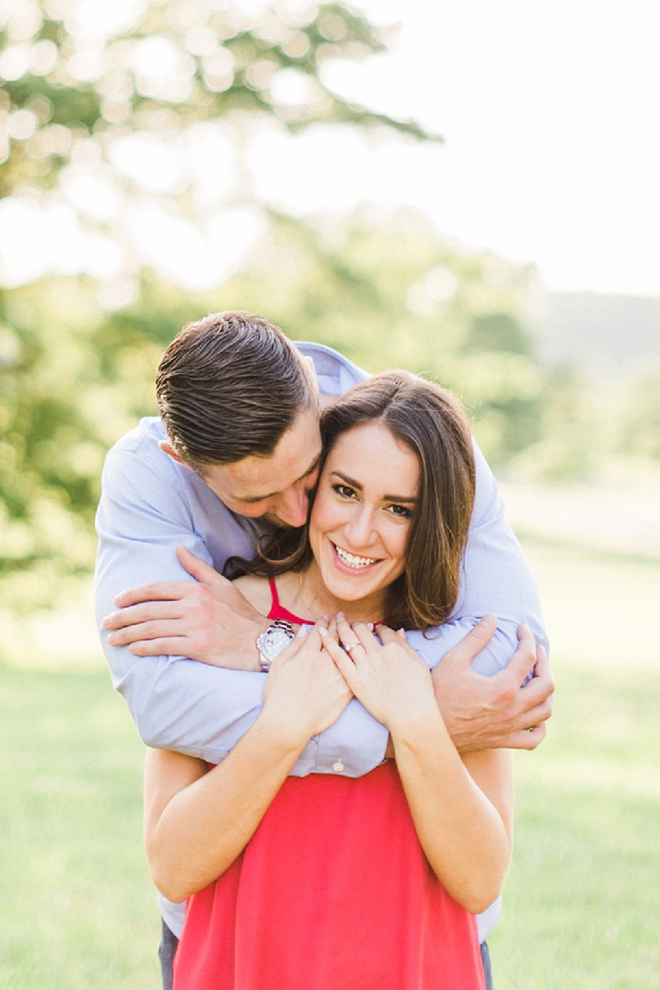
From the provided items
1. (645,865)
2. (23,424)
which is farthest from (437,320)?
(645,865)

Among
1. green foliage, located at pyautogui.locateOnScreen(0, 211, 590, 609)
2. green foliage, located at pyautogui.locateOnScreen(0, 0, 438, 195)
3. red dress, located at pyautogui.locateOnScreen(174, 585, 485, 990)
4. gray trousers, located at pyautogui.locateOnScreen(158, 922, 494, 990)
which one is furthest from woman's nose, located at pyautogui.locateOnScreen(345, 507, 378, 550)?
green foliage, located at pyautogui.locateOnScreen(0, 0, 438, 195)

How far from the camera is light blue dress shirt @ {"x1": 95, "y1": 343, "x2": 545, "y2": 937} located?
2143 mm

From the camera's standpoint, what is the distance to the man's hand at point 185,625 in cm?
228

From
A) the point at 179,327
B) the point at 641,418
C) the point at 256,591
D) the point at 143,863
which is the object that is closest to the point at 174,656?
the point at 256,591

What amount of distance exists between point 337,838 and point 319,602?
2.22ft

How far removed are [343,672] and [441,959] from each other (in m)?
0.69

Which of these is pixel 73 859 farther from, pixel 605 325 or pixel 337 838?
pixel 605 325

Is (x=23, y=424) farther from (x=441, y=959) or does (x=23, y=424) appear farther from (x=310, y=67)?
(x=441, y=959)

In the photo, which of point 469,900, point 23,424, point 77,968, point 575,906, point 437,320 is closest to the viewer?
point 469,900

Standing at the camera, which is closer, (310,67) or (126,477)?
(126,477)

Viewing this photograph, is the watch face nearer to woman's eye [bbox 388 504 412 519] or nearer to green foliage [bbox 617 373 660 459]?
woman's eye [bbox 388 504 412 519]

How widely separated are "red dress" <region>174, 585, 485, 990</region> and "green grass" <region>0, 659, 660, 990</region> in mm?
1779

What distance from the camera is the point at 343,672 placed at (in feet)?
7.33

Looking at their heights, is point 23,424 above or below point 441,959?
below
